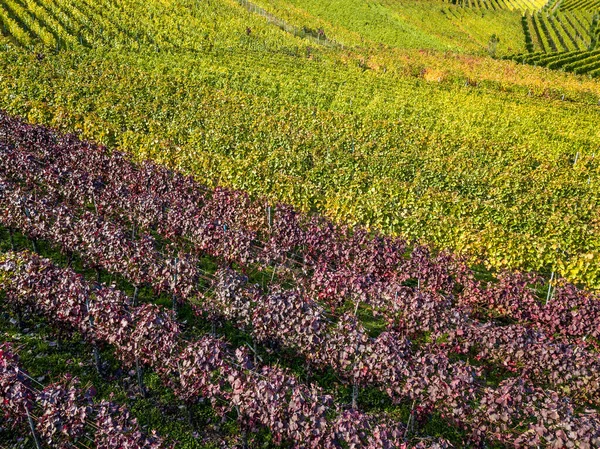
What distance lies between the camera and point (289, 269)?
Result: 12.4 meters

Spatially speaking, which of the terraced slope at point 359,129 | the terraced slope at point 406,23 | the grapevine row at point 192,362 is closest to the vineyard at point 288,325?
the grapevine row at point 192,362

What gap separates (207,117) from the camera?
23656 millimetres

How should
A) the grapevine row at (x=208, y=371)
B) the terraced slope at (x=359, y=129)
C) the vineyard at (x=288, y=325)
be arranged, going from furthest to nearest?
the terraced slope at (x=359, y=129), the vineyard at (x=288, y=325), the grapevine row at (x=208, y=371)

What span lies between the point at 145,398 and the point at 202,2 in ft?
194

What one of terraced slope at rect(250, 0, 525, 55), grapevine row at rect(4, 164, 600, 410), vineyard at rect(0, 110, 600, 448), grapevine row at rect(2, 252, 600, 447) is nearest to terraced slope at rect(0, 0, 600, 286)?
vineyard at rect(0, 110, 600, 448)

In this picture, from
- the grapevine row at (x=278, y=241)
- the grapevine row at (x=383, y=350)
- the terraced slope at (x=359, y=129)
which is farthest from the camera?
the terraced slope at (x=359, y=129)

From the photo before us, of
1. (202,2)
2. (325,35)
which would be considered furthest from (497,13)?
(202,2)

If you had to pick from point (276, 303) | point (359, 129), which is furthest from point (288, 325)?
point (359, 129)

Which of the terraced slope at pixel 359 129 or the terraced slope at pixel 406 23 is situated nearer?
the terraced slope at pixel 359 129

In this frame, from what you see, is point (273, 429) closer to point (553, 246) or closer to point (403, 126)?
point (553, 246)

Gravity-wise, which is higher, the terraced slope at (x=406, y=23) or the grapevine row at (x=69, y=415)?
the terraced slope at (x=406, y=23)

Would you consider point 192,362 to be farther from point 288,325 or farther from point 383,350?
point 383,350

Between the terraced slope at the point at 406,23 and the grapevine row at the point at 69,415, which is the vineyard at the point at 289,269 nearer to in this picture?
the grapevine row at the point at 69,415

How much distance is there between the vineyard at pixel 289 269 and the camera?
7781 mm
